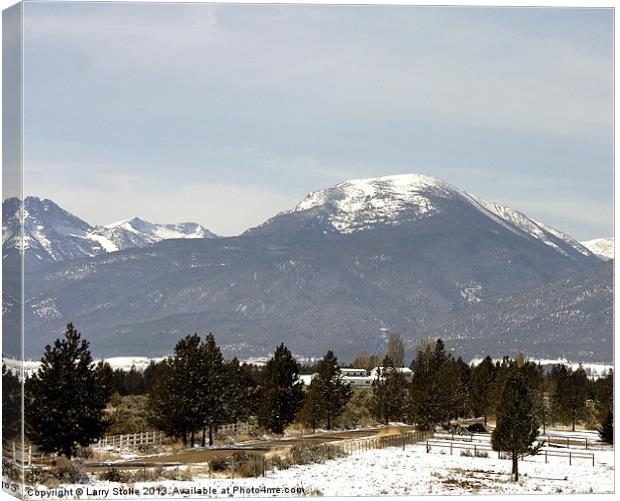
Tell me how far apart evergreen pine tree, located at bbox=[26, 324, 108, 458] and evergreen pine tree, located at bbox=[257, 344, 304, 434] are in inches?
1018

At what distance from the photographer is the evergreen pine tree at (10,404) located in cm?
3956

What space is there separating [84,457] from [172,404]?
51.5 ft

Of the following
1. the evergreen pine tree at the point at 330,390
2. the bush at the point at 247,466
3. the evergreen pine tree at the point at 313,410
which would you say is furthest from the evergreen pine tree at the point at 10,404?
the evergreen pine tree at the point at 330,390

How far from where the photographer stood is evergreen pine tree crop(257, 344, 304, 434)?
73.2 m

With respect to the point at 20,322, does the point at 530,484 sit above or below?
below

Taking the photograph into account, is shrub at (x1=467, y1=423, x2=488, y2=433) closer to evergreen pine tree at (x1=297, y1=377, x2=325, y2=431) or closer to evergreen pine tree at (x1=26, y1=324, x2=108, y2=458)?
evergreen pine tree at (x1=297, y1=377, x2=325, y2=431)

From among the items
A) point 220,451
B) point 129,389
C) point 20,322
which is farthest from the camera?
point 129,389

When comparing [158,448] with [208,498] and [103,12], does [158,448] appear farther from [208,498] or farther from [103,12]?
[103,12]

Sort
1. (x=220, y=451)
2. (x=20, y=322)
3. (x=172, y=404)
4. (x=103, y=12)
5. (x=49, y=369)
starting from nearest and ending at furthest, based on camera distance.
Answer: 1. (x=20, y=322)
2. (x=103, y=12)
3. (x=49, y=369)
4. (x=220, y=451)
5. (x=172, y=404)

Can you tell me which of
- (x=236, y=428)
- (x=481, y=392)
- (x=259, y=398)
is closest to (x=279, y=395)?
(x=236, y=428)

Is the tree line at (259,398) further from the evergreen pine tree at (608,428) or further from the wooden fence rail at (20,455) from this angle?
the wooden fence rail at (20,455)

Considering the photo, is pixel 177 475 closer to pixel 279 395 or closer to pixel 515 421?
pixel 515 421

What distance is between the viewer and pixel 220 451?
2143 inches

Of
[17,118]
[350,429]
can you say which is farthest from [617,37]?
[350,429]
